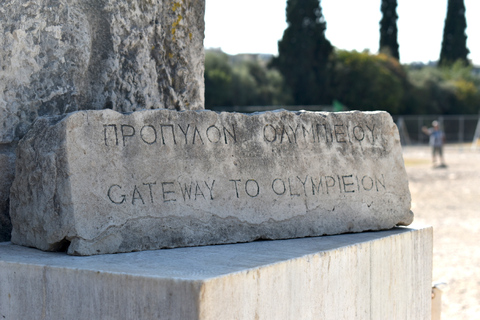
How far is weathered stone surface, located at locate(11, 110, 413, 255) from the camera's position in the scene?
6.93 ft

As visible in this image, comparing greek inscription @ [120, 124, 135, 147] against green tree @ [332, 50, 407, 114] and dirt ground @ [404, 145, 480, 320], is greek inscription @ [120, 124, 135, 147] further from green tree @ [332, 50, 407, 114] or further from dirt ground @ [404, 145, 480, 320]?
green tree @ [332, 50, 407, 114]

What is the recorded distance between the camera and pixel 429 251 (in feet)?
8.93

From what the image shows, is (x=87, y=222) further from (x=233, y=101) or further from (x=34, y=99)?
(x=233, y=101)

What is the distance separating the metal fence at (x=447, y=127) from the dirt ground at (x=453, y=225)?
13.0 m

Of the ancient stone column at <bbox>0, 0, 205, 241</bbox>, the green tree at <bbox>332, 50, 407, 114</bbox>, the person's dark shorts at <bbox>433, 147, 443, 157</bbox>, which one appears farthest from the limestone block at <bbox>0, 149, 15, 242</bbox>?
the green tree at <bbox>332, 50, 407, 114</bbox>

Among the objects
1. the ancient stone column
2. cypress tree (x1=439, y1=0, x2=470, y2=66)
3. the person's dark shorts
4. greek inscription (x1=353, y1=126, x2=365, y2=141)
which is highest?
cypress tree (x1=439, y1=0, x2=470, y2=66)

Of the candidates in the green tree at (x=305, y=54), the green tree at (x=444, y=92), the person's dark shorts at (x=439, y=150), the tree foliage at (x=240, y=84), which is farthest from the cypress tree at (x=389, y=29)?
the person's dark shorts at (x=439, y=150)

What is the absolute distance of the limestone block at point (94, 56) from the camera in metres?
2.41

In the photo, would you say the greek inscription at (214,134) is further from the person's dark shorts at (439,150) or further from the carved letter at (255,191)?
the person's dark shorts at (439,150)

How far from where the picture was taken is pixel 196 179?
2.29 m

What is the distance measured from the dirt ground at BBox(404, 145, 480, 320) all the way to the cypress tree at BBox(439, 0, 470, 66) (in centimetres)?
2045

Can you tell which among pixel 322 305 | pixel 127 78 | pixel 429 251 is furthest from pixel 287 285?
pixel 127 78

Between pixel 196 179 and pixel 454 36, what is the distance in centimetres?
3633

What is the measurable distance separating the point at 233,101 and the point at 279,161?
87.3 feet
